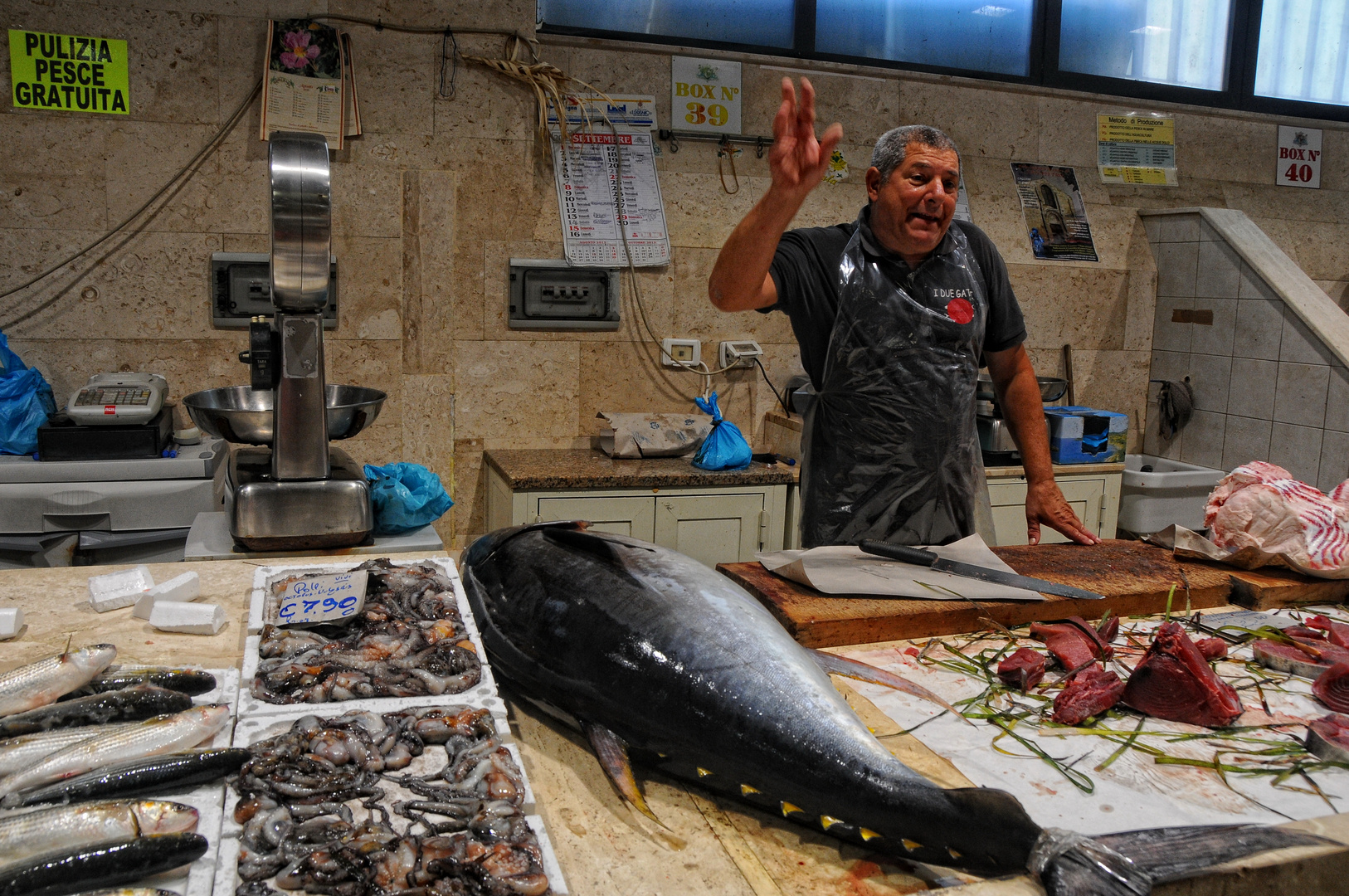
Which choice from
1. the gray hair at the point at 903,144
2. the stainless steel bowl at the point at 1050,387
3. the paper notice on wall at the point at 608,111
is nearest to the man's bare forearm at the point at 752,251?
the gray hair at the point at 903,144

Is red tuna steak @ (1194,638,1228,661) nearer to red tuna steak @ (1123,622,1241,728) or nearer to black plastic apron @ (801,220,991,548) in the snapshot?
red tuna steak @ (1123,622,1241,728)

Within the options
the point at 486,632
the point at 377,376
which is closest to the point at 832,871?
the point at 486,632

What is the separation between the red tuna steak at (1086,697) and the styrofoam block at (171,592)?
155 centimetres

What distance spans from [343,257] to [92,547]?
1.53 m

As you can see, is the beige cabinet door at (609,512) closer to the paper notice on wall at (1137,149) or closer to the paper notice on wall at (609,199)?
the paper notice on wall at (609,199)

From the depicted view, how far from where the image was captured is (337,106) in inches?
160

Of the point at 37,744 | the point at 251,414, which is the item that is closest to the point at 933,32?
the point at 251,414

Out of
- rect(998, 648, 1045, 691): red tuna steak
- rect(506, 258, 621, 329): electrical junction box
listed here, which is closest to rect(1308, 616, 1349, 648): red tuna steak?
rect(998, 648, 1045, 691): red tuna steak

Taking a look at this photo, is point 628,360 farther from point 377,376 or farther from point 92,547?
point 92,547

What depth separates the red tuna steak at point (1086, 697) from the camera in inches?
60.5

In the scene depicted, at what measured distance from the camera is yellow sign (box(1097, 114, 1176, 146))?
5148mm

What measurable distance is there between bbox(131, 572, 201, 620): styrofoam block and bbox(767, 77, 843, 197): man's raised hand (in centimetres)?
142

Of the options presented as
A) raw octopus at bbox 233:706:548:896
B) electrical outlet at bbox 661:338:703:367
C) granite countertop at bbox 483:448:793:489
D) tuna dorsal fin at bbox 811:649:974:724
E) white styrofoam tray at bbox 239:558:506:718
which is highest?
electrical outlet at bbox 661:338:703:367

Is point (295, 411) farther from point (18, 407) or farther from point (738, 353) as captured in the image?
point (738, 353)
